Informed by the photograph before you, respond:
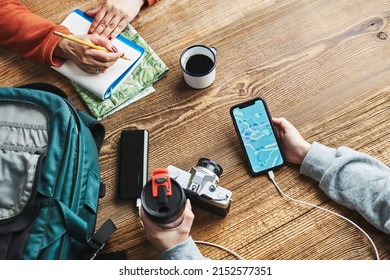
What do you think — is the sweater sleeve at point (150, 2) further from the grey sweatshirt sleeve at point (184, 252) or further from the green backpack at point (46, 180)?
the grey sweatshirt sleeve at point (184, 252)

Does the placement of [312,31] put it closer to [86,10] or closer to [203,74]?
[203,74]

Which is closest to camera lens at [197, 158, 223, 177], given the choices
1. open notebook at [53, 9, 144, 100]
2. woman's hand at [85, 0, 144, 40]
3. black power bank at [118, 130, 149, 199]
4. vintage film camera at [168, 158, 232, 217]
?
vintage film camera at [168, 158, 232, 217]

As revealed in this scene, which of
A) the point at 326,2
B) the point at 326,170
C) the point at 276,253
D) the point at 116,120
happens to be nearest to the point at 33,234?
the point at 116,120

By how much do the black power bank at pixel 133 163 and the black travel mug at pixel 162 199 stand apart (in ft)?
0.52

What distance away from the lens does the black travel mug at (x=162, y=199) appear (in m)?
0.75

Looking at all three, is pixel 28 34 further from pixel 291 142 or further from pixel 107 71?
pixel 291 142

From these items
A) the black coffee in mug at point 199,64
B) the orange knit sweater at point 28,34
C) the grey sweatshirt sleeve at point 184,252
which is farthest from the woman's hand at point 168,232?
the orange knit sweater at point 28,34

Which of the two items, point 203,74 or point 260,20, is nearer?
point 203,74

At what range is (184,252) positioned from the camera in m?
0.83

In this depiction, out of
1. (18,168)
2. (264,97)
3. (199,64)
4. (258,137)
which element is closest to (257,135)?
(258,137)

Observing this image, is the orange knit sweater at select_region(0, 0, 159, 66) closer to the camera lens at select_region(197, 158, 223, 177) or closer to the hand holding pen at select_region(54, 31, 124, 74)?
the hand holding pen at select_region(54, 31, 124, 74)
